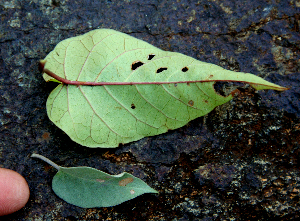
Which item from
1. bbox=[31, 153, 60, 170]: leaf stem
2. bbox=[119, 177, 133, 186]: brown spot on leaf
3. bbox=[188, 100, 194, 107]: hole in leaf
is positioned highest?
bbox=[188, 100, 194, 107]: hole in leaf

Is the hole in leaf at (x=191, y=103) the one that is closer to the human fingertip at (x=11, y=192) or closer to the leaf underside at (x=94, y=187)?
the leaf underside at (x=94, y=187)

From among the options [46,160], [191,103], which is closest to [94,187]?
[46,160]

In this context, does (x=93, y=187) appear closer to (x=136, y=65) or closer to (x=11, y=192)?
(x=11, y=192)

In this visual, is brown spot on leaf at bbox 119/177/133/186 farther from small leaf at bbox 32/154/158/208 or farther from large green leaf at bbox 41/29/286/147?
large green leaf at bbox 41/29/286/147

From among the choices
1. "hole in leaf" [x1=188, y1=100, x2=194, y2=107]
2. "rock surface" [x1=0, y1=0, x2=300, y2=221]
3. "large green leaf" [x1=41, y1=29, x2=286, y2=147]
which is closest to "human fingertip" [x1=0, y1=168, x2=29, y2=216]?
"rock surface" [x1=0, y1=0, x2=300, y2=221]

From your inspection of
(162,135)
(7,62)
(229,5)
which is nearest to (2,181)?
(7,62)

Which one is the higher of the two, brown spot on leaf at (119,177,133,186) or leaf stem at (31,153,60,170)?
leaf stem at (31,153,60,170)

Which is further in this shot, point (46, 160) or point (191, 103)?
point (46, 160)

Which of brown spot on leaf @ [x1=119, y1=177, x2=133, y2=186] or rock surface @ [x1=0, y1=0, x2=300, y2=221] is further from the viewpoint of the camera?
rock surface @ [x1=0, y1=0, x2=300, y2=221]
